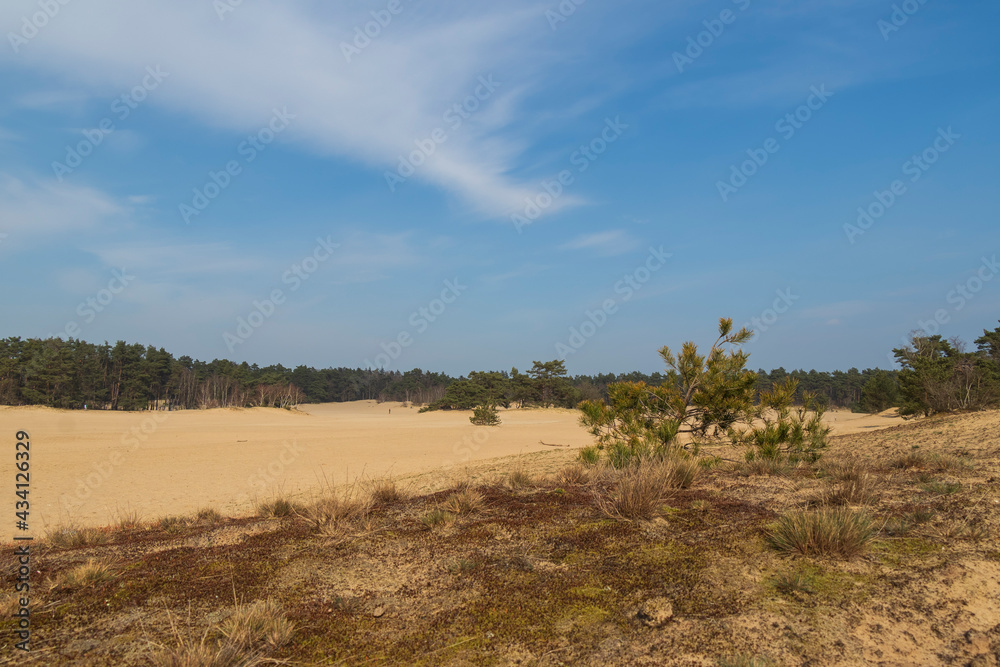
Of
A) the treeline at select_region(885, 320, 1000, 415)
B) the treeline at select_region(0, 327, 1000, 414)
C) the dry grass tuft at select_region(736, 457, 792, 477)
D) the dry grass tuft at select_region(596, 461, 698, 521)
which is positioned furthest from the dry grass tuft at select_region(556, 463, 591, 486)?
the treeline at select_region(0, 327, 1000, 414)

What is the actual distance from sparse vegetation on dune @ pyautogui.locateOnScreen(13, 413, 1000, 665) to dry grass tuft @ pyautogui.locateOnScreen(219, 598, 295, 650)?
2 cm

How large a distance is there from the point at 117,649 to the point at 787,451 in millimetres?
10204

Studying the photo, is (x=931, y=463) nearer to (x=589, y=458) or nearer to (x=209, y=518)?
(x=589, y=458)

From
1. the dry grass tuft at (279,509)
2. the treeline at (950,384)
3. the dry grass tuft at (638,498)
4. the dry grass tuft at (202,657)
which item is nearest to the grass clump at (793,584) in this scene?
the dry grass tuft at (638,498)

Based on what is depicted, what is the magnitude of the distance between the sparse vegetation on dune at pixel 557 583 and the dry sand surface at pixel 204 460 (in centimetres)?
460

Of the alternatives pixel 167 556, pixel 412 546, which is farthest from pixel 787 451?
pixel 167 556

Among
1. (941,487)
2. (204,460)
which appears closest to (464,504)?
(941,487)

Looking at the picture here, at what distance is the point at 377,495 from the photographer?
→ 752cm

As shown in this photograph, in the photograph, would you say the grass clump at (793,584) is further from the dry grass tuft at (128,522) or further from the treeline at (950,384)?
the treeline at (950,384)

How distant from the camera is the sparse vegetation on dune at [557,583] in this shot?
301 centimetres

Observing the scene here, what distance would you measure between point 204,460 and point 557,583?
24.1m

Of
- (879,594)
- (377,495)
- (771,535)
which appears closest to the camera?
(879,594)

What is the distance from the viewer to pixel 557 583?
12.7 feet

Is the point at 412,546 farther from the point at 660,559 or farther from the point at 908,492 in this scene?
the point at 908,492
